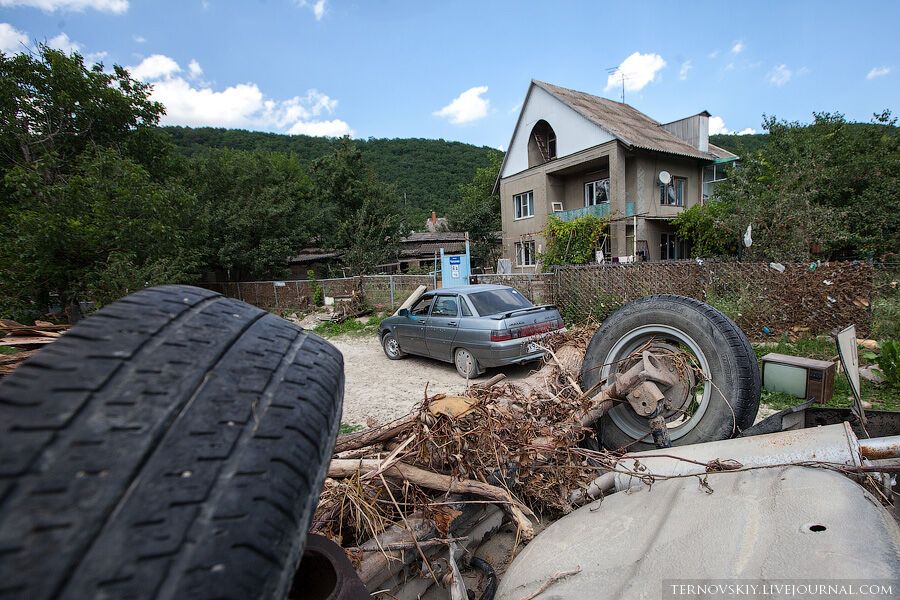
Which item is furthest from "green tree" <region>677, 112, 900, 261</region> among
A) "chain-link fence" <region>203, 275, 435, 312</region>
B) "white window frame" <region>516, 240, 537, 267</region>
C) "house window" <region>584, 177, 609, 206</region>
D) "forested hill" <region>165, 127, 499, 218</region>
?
"forested hill" <region>165, 127, 499, 218</region>

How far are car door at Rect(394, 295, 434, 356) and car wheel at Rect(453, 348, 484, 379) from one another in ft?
2.89

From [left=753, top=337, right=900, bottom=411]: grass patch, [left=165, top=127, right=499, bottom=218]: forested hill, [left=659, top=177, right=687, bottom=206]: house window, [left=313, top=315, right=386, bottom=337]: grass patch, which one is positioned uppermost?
[left=165, top=127, right=499, bottom=218]: forested hill

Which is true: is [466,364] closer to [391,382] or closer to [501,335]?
[501,335]

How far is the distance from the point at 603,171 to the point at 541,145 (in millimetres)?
4019

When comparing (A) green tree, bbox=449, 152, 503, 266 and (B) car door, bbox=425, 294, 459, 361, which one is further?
(A) green tree, bbox=449, 152, 503, 266

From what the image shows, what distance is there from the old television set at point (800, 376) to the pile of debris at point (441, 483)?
3.24 metres

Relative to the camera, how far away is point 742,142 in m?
29.6

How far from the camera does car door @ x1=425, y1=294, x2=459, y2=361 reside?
299 inches

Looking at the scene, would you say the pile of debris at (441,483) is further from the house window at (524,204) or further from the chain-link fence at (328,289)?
the house window at (524,204)

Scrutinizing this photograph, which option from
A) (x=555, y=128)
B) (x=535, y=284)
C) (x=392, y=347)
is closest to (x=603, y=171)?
(x=555, y=128)

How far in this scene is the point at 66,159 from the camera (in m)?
15.4

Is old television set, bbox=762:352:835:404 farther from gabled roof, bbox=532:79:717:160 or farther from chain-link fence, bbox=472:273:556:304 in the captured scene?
gabled roof, bbox=532:79:717:160

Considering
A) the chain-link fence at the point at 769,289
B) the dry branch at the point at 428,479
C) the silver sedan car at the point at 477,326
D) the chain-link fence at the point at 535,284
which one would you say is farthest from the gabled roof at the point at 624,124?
the dry branch at the point at 428,479

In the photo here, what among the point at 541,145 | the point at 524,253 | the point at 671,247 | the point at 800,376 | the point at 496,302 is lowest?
the point at 800,376
